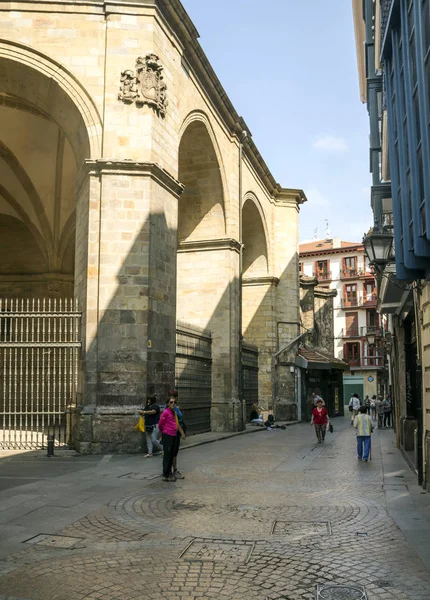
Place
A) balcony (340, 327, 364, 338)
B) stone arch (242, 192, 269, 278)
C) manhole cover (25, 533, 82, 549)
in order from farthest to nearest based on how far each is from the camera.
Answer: balcony (340, 327, 364, 338)
stone arch (242, 192, 269, 278)
manhole cover (25, 533, 82, 549)

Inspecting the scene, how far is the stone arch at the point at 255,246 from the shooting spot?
89.2 feet

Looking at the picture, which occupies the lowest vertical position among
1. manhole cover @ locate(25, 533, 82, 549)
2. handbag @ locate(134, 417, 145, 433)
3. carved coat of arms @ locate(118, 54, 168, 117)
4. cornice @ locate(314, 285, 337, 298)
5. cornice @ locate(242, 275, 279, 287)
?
manhole cover @ locate(25, 533, 82, 549)

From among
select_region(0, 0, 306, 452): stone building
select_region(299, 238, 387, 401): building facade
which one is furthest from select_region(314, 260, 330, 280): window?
select_region(0, 0, 306, 452): stone building

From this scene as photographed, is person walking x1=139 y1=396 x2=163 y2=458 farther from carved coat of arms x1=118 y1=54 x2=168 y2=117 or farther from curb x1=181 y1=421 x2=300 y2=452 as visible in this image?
carved coat of arms x1=118 y1=54 x2=168 y2=117

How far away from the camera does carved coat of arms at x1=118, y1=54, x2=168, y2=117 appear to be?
13.3 metres

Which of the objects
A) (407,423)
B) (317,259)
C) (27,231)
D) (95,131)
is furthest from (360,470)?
(317,259)

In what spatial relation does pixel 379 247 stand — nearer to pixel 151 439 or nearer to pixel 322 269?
pixel 151 439

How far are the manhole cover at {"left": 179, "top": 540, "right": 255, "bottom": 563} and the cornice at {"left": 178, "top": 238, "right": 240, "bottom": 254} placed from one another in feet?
48.6

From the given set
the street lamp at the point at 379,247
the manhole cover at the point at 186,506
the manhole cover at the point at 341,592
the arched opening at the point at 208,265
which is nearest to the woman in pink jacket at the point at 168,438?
the manhole cover at the point at 186,506

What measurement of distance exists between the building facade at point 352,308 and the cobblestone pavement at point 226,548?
49.2 m

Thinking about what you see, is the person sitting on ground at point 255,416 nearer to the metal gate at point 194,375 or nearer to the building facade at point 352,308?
the metal gate at point 194,375

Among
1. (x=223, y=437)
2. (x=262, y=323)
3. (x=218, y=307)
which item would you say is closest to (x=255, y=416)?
(x=262, y=323)

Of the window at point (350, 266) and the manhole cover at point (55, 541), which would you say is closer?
the manhole cover at point (55, 541)

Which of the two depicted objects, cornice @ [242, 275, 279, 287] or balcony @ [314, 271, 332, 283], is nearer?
cornice @ [242, 275, 279, 287]
